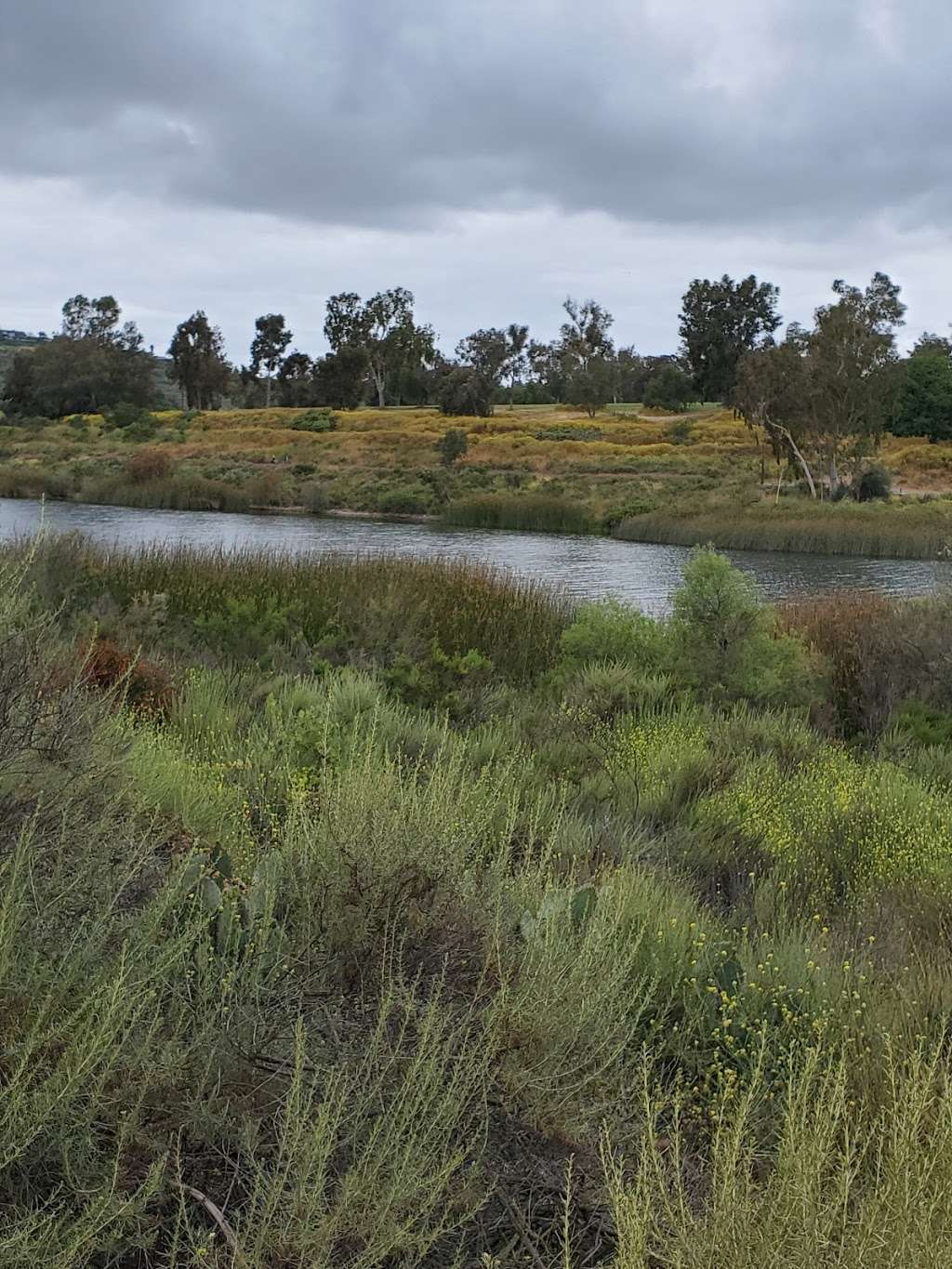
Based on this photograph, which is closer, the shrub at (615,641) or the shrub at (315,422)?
the shrub at (615,641)

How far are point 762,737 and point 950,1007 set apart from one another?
13.9 ft

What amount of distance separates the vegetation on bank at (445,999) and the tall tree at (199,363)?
89805 mm

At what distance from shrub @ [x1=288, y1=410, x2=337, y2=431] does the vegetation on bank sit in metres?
62.8

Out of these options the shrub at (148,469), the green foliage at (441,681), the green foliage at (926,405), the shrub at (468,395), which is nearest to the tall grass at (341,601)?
the green foliage at (441,681)

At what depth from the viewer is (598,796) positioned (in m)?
6.23

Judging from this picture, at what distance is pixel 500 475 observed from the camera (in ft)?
166

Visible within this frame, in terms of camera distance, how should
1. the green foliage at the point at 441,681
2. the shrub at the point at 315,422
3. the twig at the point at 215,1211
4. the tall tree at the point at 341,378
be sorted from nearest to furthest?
the twig at the point at 215,1211 < the green foliage at the point at 441,681 < the shrub at the point at 315,422 < the tall tree at the point at 341,378

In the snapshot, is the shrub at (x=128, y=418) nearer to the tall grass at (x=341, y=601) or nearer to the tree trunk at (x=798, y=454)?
the tree trunk at (x=798, y=454)

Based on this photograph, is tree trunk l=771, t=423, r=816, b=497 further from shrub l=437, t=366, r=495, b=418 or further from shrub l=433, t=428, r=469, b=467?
shrub l=437, t=366, r=495, b=418

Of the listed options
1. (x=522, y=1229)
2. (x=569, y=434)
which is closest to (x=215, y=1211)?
(x=522, y=1229)

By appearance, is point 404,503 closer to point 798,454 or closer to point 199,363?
point 798,454

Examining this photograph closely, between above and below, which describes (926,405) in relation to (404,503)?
above

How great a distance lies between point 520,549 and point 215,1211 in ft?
97.0

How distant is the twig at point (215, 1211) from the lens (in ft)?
7.03
